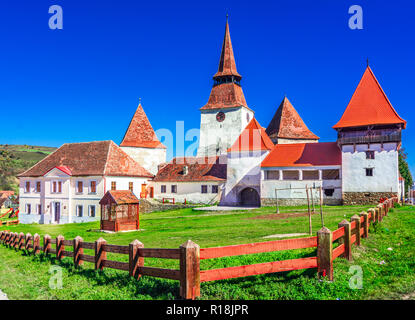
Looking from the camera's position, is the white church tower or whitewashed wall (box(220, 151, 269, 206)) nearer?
whitewashed wall (box(220, 151, 269, 206))

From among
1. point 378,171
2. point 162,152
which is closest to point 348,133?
point 378,171

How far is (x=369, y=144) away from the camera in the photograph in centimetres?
3191

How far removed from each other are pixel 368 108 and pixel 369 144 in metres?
3.31

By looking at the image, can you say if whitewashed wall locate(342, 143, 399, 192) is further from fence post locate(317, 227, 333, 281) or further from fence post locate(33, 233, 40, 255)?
fence post locate(317, 227, 333, 281)

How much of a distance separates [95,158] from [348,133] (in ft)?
89.5

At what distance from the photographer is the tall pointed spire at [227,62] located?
5314 cm

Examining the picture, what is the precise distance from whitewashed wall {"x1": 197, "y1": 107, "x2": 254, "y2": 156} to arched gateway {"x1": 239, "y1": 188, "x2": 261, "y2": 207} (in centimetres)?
1276

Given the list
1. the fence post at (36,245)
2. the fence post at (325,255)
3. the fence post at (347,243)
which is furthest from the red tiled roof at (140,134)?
the fence post at (325,255)

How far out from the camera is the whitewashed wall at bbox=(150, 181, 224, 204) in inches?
1634

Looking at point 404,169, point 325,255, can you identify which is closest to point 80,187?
point 325,255

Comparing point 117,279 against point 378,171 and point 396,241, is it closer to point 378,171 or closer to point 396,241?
point 396,241

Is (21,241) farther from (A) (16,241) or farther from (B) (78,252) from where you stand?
(B) (78,252)

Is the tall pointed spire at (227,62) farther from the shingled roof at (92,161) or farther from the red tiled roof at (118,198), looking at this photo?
the red tiled roof at (118,198)

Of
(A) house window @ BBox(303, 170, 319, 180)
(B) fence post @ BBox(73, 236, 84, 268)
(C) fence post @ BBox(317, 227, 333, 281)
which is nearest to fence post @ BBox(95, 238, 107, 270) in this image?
(B) fence post @ BBox(73, 236, 84, 268)
